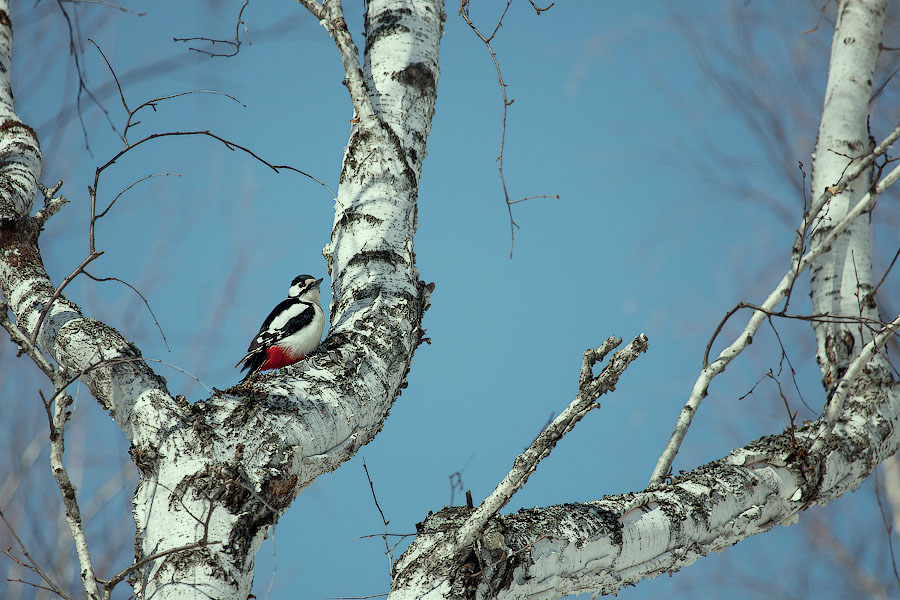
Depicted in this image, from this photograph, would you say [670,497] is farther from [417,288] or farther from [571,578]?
[417,288]

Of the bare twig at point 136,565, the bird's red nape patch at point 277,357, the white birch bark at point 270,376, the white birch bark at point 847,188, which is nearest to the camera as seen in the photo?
the bare twig at point 136,565

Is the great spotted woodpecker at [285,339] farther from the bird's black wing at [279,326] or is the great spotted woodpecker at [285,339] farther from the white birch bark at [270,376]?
the white birch bark at [270,376]

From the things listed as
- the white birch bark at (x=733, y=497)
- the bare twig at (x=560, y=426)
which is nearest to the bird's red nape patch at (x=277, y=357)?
the white birch bark at (x=733, y=497)

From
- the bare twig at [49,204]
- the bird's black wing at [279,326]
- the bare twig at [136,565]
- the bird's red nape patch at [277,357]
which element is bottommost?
the bare twig at [136,565]

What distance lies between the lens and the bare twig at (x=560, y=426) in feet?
5.74

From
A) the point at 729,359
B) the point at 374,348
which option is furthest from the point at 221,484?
the point at 729,359

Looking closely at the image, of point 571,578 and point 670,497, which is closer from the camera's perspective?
point 571,578

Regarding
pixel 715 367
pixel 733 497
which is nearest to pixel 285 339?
pixel 715 367

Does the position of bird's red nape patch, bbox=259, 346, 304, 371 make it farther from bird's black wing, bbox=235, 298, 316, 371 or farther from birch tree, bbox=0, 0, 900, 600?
birch tree, bbox=0, 0, 900, 600

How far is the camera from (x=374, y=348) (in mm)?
2221

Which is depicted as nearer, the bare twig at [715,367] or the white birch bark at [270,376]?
the white birch bark at [270,376]

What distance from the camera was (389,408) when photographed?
220 cm

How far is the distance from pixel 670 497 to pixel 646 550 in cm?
18

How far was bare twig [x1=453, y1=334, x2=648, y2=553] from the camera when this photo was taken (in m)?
1.75
